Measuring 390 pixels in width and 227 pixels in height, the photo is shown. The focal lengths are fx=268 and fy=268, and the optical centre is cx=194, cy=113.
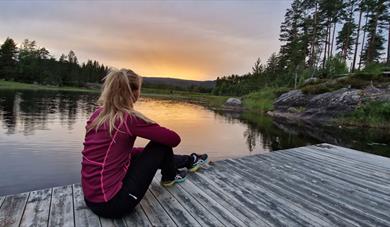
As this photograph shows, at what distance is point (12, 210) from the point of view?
250cm

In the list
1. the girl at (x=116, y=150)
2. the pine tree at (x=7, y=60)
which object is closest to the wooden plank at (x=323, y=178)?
the girl at (x=116, y=150)

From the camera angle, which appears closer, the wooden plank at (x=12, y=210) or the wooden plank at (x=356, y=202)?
the wooden plank at (x=12, y=210)

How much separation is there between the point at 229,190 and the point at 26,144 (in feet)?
22.4

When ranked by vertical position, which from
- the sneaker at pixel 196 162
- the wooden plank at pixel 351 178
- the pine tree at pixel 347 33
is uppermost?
the pine tree at pixel 347 33

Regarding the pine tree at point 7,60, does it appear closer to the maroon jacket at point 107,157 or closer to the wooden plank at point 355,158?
the wooden plank at point 355,158

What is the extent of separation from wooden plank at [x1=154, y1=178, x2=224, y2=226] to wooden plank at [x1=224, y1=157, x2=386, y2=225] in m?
1.14

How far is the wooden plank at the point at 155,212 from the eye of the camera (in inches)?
95.0

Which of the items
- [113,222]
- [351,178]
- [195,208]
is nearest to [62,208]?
[113,222]

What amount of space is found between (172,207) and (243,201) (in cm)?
84

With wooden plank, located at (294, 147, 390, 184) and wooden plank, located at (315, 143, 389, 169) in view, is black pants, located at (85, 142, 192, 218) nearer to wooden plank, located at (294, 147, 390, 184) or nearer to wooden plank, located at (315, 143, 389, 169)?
wooden plank, located at (294, 147, 390, 184)

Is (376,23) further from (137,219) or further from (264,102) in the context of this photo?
(137,219)

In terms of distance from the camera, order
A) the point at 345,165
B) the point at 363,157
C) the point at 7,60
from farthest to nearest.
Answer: the point at 7,60
the point at 363,157
the point at 345,165

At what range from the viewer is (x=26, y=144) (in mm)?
7680

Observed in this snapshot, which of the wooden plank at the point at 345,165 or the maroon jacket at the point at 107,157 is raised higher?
the maroon jacket at the point at 107,157
